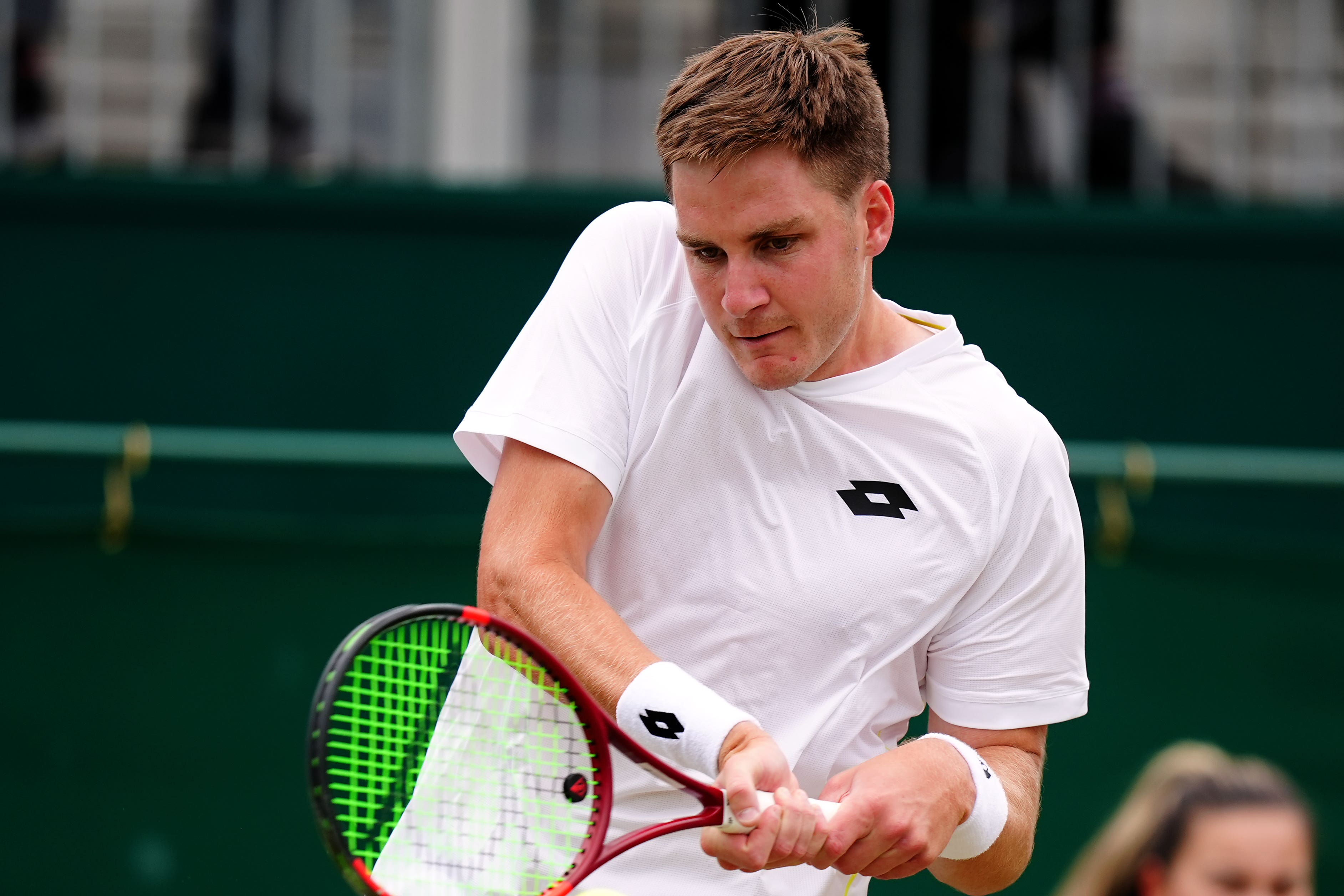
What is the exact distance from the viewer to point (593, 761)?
236 cm

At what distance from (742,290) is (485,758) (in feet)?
2.66

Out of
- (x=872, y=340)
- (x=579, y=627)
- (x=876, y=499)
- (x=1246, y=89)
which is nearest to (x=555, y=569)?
(x=579, y=627)

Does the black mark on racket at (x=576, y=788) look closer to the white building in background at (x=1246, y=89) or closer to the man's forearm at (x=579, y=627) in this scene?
the man's forearm at (x=579, y=627)

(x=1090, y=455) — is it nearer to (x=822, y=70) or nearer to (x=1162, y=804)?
(x=1162, y=804)

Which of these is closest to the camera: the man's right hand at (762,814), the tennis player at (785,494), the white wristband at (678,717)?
the man's right hand at (762,814)

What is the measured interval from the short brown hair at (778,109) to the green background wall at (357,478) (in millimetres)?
2422

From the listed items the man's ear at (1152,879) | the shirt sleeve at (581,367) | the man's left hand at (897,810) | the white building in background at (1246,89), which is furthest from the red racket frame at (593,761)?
the white building in background at (1246,89)

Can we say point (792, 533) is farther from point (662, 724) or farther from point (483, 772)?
point (483, 772)

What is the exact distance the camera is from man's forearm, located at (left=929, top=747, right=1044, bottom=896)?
2.51 m

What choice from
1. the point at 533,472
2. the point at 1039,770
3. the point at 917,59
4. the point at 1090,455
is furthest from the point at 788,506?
the point at 917,59

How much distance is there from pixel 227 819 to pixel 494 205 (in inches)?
79.3

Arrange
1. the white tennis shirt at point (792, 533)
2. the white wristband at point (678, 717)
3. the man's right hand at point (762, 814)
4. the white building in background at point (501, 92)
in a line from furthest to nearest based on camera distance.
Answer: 1. the white building in background at point (501, 92)
2. the white tennis shirt at point (792, 533)
3. the white wristband at point (678, 717)
4. the man's right hand at point (762, 814)

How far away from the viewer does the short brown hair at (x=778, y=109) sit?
232 cm

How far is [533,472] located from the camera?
2426 millimetres
